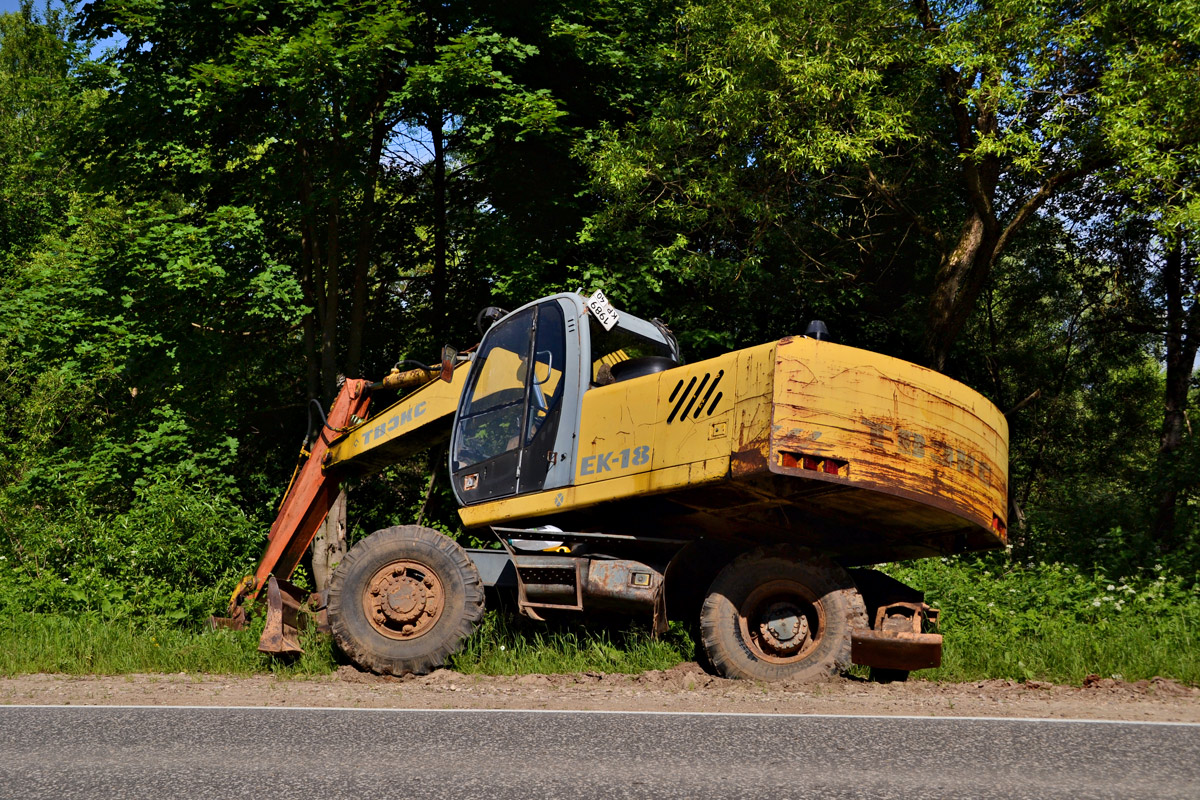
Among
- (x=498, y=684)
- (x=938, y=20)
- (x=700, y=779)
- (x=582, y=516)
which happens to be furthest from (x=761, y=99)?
(x=700, y=779)

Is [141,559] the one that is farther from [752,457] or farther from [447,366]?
[752,457]

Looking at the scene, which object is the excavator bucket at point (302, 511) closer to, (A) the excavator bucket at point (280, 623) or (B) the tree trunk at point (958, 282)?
(A) the excavator bucket at point (280, 623)

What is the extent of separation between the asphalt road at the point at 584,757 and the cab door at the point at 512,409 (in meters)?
2.71

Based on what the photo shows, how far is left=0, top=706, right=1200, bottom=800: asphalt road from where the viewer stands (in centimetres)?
479

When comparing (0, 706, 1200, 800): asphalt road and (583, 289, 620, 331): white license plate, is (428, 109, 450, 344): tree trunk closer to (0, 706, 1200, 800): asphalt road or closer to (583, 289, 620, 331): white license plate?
(583, 289, 620, 331): white license plate

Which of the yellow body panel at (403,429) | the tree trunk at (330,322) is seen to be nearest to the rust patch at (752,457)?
the yellow body panel at (403,429)

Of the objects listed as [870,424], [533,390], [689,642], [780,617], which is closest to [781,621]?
[780,617]

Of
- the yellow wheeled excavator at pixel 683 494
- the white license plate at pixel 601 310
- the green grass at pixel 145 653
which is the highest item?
the white license plate at pixel 601 310

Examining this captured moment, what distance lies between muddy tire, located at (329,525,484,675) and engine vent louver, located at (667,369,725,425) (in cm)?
227

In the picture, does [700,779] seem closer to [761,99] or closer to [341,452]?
[341,452]

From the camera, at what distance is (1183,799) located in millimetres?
4461

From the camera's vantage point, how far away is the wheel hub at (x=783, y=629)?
7.97 meters

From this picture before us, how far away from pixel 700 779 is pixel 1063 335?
19.1 m

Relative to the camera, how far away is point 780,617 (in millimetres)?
8062
